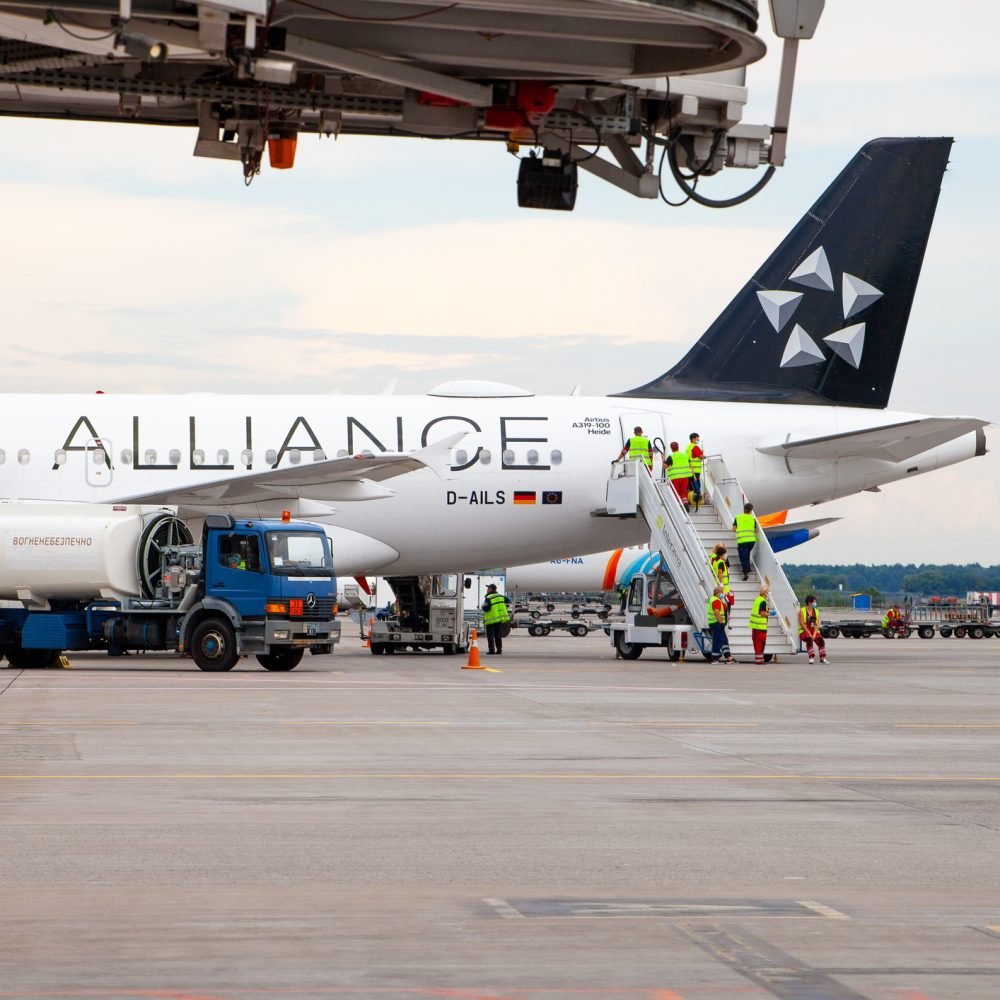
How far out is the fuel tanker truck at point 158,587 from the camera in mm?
26688

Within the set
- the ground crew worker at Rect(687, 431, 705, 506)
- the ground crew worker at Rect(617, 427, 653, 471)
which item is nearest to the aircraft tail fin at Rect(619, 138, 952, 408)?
the ground crew worker at Rect(617, 427, 653, 471)

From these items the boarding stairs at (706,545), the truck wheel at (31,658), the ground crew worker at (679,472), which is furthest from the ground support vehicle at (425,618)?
the truck wheel at (31,658)

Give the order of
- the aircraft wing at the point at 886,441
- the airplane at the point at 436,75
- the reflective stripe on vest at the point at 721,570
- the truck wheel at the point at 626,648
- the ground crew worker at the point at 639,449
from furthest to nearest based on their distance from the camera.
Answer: the truck wheel at the point at 626,648, the ground crew worker at the point at 639,449, the aircraft wing at the point at 886,441, the reflective stripe on vest at the point at 721,570, the airplane at the point at 436,75

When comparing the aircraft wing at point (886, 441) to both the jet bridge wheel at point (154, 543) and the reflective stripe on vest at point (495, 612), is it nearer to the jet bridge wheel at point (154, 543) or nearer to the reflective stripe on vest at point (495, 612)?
the reflective stripe on vest at point (495, 612)

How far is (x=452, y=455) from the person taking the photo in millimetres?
33656

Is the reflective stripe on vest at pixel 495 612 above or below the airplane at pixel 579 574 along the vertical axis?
below

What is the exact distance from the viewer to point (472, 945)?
23.3ft

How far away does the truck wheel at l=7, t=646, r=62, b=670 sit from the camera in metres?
28.2

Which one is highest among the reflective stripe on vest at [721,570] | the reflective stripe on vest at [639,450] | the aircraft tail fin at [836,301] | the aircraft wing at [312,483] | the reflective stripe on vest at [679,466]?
the aircraft tail fin at [836,301]

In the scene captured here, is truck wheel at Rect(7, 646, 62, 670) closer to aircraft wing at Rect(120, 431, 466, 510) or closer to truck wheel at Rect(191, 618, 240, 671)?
truck wheel at Rect(191, 618, 240, 671)

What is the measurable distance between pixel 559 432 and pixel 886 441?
22.1ft

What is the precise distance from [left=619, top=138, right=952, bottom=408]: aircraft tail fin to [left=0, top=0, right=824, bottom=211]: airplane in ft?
85.3

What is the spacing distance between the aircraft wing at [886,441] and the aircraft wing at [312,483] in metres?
7.39

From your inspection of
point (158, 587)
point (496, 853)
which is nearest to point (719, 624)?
point (158, 587)
